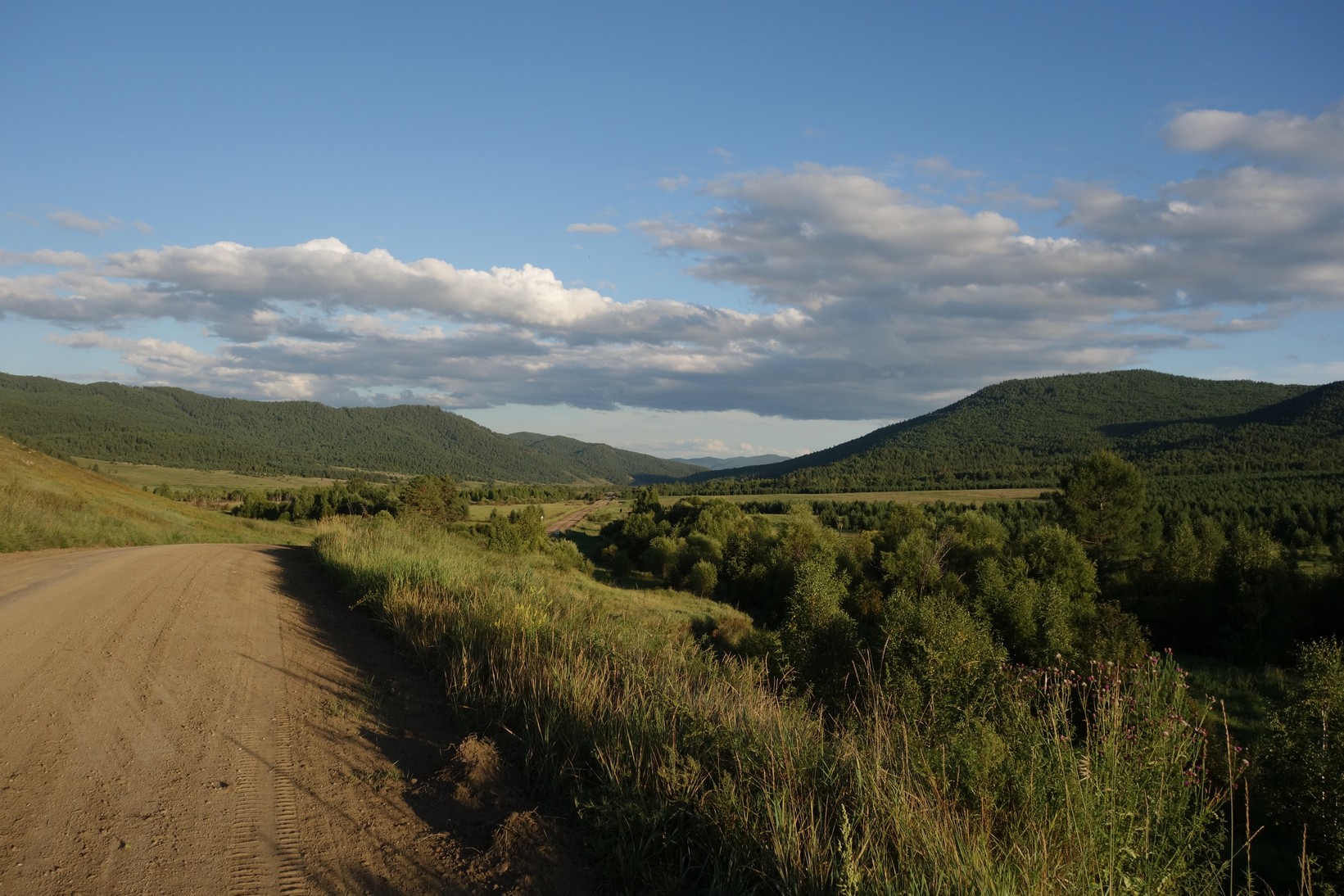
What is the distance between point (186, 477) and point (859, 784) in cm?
16352

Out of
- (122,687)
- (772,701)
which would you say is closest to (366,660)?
(122,687)

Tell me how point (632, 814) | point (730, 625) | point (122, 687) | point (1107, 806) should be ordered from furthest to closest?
point (730, 625) < point (122, 687) < point (632, 814) < point (1107, 806)

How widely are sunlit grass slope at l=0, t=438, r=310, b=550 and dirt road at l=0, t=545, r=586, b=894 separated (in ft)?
40.7

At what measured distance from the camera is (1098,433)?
14438 centimetres

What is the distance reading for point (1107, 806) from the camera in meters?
3.90

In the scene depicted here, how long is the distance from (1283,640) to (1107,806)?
51.8 metres

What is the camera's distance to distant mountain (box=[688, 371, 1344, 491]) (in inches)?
4412

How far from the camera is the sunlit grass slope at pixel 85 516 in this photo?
18.0m

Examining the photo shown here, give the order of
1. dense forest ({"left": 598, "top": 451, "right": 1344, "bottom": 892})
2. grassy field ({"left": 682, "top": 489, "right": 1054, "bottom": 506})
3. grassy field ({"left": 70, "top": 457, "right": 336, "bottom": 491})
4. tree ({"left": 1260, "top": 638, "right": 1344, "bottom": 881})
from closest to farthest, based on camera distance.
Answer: tree ({"left": 1260, "top": 638, "right": 1344, "bottom": 881}), dense forest ({"left": 598, "top": 451, "right": 1344, "bottom": 892}), grassy field ({"left": 682, "top": 489, "right": 1054, "bottom": 506}), grassy field ({"left": 70, "top": 457, "right": 336, "bottom": 491})

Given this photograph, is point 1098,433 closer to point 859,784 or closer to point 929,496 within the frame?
point 929,496

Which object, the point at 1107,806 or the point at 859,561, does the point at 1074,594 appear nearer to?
the point at 859,561

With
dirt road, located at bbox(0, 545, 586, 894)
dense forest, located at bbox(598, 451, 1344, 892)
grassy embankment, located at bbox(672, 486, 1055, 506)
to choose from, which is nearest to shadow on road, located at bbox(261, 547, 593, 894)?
dirt road, located at bbox(0, 545, 586, 894)

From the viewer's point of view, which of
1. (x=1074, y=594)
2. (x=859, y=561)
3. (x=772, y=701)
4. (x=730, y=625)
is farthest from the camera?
(x=859, y=561)

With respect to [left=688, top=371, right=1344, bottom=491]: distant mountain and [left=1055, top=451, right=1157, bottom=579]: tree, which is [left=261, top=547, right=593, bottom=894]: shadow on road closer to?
[left=1055, top=451, right=1157, bottom=579]: tree
